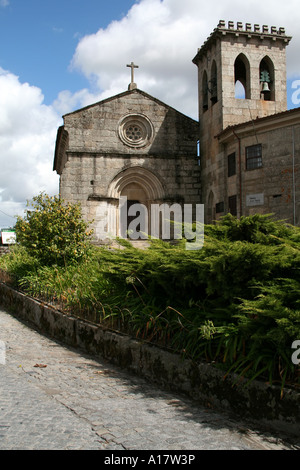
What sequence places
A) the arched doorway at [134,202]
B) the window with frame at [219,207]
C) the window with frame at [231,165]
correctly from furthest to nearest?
the arched doorway at [134,202] < the window with frame at [219,207] < the window with frame at [231,165]

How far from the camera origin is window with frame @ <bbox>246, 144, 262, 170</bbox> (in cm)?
1847

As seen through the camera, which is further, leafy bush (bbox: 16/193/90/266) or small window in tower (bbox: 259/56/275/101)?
small window in tower (bbox: 259/56/275/101)

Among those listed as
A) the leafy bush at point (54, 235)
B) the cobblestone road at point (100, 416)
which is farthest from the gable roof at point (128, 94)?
the cobblestone road at point (100, 416)

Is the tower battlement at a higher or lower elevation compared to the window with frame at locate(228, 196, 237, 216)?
higher

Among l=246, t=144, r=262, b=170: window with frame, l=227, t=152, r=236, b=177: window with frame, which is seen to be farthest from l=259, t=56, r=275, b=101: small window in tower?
l=246, t=144, r=262, b=170: window with frame

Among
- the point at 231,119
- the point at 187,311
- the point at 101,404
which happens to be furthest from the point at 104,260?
the point at 231,119

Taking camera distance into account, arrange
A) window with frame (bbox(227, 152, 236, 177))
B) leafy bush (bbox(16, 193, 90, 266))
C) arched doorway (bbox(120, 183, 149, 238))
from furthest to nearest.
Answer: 1. arched doorway (bbox(120, 183, 149, 238))
2. window with frame (bbox(227, 152, 236, 177))
3. leafy bush (bbox(16, 193, 90, 266))

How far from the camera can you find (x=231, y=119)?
20.5 metres

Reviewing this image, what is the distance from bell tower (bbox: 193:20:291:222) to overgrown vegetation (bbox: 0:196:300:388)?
1423 centimetres

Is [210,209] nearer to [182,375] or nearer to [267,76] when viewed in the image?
[267,76]

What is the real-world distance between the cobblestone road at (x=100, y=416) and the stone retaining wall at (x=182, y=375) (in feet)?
0.46

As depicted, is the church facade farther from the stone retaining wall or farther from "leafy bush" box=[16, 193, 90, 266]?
the stone retaining wall

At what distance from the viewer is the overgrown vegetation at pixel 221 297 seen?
4.26 m

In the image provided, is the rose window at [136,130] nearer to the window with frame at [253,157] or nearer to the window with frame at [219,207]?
the window with frame at [219,207]
